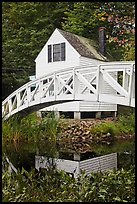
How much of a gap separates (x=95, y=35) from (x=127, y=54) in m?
3.33

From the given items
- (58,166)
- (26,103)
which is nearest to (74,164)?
(58,166)

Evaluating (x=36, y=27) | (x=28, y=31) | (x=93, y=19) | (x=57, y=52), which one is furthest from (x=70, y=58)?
(x=36, y=27)

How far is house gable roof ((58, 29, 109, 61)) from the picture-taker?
13.1 metres

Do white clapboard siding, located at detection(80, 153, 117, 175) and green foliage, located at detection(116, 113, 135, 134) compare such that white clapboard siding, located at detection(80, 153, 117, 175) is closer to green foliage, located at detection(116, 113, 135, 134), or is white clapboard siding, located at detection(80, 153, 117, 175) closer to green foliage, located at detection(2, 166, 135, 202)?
green foliage, located at detection(2, 166, 135, 202)

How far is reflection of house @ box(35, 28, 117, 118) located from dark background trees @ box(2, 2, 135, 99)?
2.00 meters

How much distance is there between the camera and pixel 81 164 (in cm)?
809

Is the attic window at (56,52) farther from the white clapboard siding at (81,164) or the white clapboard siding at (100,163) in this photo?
the white clapboard siding at (81,164)

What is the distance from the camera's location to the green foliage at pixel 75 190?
4281mm

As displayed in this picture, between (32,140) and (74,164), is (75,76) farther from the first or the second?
(32,140)

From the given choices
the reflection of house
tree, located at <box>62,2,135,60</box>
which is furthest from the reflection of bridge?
tree, located at <box>62,2,135,60</box>

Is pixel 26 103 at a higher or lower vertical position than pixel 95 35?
lower

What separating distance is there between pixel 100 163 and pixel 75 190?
3.65m

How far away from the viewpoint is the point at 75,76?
8156 mm

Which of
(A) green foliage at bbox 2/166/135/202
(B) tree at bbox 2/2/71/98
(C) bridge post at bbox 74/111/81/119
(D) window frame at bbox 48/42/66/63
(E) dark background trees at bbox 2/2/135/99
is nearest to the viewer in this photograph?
(A) green foliage at bbox 2/166/135/202
